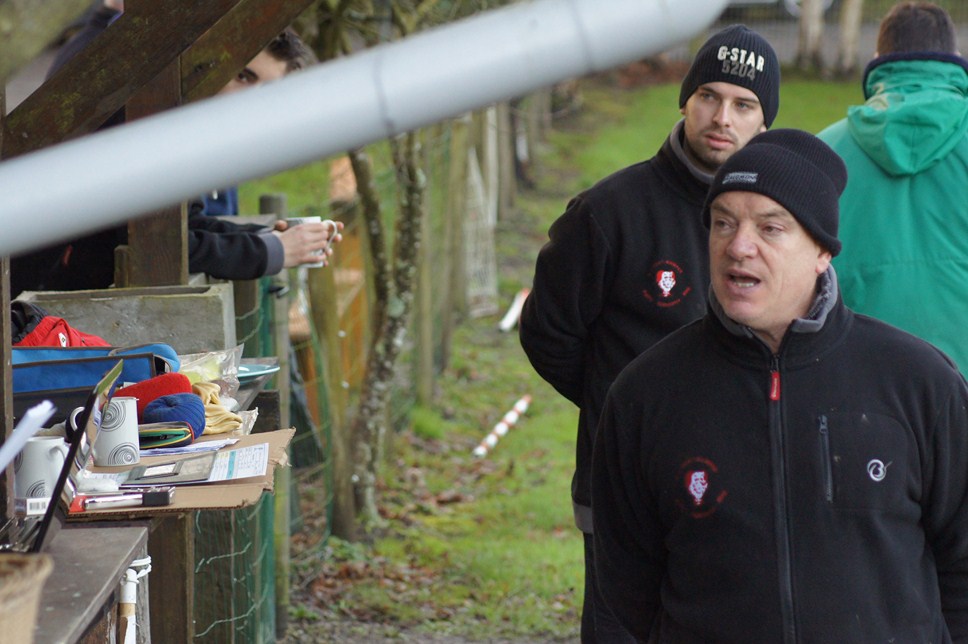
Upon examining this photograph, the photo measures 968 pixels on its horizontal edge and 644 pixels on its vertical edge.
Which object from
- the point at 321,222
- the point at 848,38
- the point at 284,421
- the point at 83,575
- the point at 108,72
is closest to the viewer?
the point at 83,575

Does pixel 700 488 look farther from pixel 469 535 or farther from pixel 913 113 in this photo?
pixel 469 535

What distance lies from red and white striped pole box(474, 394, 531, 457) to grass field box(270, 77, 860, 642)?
6 cm

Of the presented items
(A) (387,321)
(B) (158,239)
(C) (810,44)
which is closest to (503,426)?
(A) (387,321)

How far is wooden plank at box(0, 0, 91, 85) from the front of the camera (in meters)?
1.29

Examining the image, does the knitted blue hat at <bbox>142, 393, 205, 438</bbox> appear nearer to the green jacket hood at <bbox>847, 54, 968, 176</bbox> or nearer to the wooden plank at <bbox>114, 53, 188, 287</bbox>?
the wooden plank at <bbox>114, 53, 188, 287</bbox>

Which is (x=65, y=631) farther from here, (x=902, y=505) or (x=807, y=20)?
(x=807, y=20)

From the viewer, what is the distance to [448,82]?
1280mm

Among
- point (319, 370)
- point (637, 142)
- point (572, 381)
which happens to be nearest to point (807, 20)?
point (637, 142)

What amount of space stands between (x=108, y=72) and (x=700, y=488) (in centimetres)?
196

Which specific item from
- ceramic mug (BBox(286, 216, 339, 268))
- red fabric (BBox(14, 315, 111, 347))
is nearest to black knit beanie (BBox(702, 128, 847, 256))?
red fabric (BBox(14, 315, 111, 347))

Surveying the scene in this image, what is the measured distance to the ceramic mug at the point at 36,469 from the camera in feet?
9.15

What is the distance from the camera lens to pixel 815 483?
2635 mm

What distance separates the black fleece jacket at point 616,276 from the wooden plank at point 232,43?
1188mm

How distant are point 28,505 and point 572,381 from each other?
6.16ft
